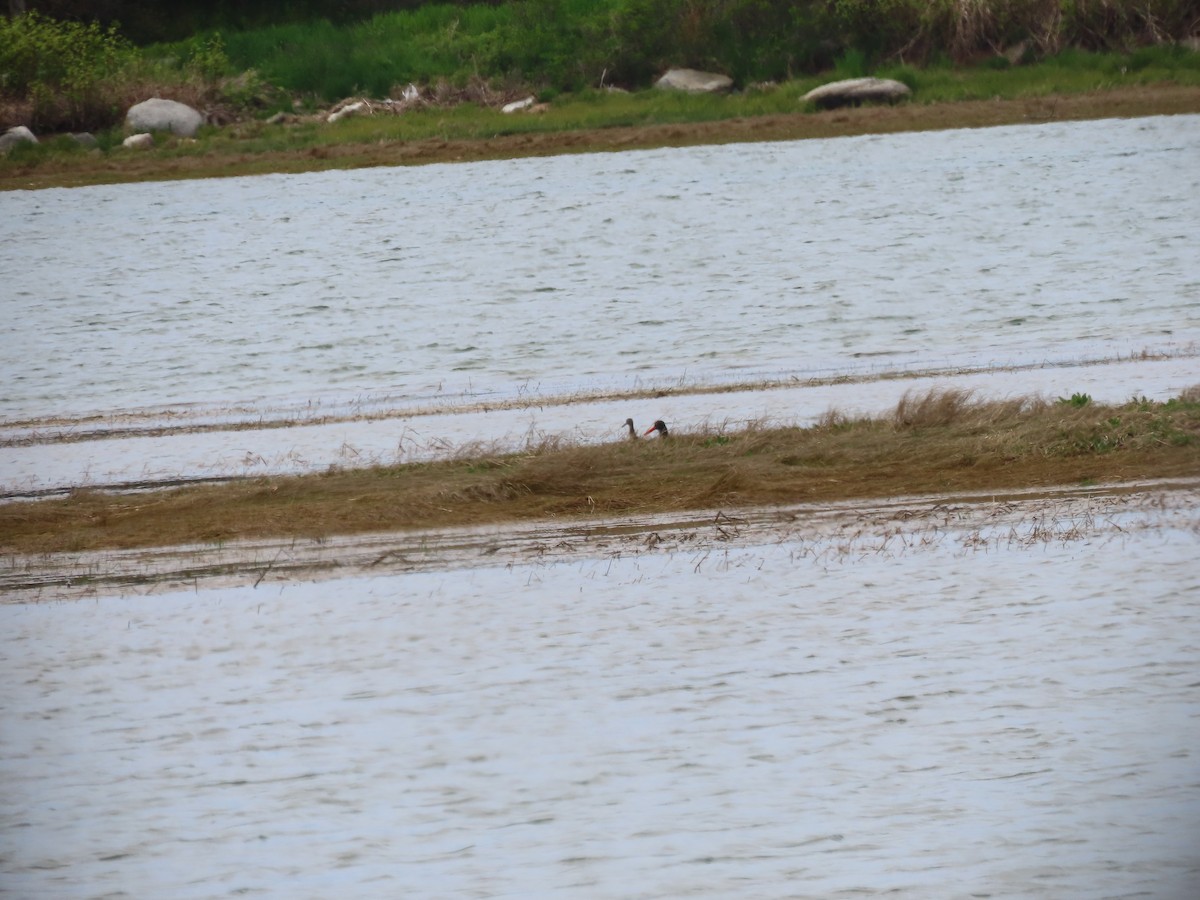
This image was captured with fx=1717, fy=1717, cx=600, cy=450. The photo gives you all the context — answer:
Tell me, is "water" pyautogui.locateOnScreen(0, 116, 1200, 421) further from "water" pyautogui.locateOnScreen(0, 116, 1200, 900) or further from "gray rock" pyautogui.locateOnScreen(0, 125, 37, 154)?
"gray rock" pyautogui.locateOnScreen(0, 125, 37, 154)

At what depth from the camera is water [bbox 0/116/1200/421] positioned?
67.9ft

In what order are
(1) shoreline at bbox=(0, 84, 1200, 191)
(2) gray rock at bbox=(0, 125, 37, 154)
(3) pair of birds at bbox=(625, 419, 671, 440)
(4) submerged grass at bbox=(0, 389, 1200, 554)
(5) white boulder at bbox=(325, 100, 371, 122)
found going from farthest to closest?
(5) white boulder at bbox=(325, 100, 371, 122), (2) gray rock at bbox=(0, 125, 37, 154), (1) shoreline at bbox=(0, 84, 1200, 191), (3) pair of birds at bbox=(625, 419, 671, 440), (4) submerged grass at bbox=(0, 389, 1200, 554)

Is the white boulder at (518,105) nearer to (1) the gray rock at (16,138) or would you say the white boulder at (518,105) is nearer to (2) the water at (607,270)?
(2) the water at (607,270)

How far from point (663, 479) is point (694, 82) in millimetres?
32017

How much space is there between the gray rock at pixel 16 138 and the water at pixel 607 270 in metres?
3.85

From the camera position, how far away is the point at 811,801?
28.3 feet

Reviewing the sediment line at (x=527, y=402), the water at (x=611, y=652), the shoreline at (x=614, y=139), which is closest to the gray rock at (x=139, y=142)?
the shoreline at (x=614, y=139)

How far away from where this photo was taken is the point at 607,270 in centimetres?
2858

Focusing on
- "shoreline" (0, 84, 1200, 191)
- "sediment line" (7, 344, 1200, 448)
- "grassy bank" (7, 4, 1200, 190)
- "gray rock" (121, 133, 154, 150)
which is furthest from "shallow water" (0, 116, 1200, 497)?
"gray rock" (121, 133, 154, 150)

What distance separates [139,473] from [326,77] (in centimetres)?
3396

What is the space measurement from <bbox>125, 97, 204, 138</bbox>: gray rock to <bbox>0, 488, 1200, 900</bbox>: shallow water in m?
33.6

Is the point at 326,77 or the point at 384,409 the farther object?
the point at 326,77

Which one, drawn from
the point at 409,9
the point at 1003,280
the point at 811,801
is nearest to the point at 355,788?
the point at 811,801

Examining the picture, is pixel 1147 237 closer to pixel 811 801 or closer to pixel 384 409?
pixel 384 409
